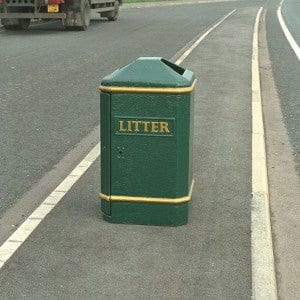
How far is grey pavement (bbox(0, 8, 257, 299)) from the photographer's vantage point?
4.05 m

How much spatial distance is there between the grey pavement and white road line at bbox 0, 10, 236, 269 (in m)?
0.06

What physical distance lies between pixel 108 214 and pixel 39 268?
965 mm

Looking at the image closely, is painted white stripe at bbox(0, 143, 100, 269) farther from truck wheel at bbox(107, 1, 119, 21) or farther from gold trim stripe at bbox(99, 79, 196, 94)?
Answer: truck wheel at bbox(107, 1, 119, 21)

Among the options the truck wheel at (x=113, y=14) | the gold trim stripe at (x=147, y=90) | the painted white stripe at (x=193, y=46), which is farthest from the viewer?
the truck wheel at (x=113, y=14)

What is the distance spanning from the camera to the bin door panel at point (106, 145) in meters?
4.86

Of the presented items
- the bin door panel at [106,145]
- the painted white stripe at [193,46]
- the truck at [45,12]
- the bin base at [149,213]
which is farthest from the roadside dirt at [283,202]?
the truck at [45,12]

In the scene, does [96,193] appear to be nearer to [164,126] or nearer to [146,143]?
[146,143]

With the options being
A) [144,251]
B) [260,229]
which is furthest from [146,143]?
[260,229]

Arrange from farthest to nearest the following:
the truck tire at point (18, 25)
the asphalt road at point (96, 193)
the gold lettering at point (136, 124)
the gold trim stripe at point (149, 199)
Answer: the truck tire at point (18, 25)
the gold trim stripe at point (149, 199)
the gold lettering at point (136, 124)
the asphalt road at point (96, 193)

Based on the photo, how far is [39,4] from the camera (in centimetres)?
2152

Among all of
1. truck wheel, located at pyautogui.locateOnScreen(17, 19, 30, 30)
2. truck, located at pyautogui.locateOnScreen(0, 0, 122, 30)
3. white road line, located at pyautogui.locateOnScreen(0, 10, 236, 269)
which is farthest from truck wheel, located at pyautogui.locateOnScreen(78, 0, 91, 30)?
white road line, located at pyautogui.locateOnScreen(0, 10, 236, 269)

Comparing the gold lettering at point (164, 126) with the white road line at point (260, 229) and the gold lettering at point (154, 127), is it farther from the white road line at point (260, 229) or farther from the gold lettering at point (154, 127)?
the white road line at point (260, 229)

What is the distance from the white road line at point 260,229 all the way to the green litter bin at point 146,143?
0.61 meters

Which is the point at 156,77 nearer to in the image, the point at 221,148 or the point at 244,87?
the point at 221,148
